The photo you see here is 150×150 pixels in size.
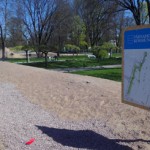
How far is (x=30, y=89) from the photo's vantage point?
33.9 feet

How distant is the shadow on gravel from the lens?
5285mm

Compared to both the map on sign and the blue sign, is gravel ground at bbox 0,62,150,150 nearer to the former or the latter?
the map on sign

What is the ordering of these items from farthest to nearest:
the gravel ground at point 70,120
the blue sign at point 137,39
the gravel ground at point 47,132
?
the gravel ground at point 70,120
the gravel ground at point 47,132
the blue sign at point 137,39

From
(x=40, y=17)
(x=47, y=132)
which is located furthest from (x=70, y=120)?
(x=40, y=17)

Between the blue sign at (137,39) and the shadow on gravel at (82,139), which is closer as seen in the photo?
the blue sign at (137,39)

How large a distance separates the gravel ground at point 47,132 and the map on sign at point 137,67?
870 millimetres

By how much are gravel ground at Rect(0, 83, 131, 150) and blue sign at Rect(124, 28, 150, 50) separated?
1.65 meters

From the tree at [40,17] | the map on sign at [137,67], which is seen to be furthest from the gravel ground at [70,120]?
the tree at [40,17]

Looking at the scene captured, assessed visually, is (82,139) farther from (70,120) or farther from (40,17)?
(40,17)

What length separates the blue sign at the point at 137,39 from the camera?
471cm

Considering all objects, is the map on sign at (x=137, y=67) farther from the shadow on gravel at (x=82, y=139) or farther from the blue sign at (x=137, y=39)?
the shadow on gravel at (x=82, y=139)

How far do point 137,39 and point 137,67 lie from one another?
0.44 m

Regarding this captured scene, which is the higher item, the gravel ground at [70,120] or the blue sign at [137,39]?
the blue sign at [137,39]

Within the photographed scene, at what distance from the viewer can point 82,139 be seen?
561 cm
